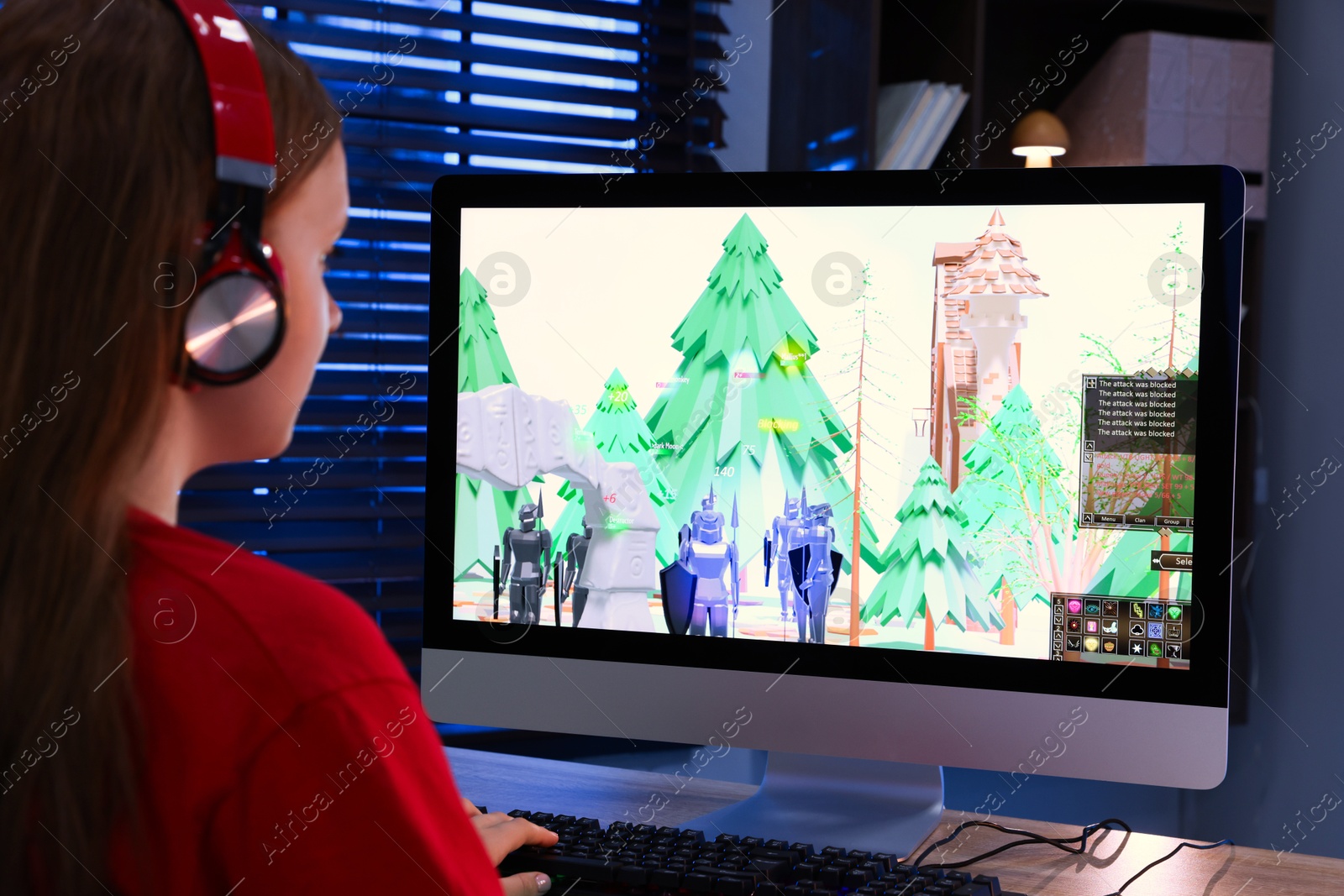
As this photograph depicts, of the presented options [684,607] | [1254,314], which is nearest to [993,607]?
[684,607]

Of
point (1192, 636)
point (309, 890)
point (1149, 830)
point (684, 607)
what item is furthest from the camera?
point (1149, 830)

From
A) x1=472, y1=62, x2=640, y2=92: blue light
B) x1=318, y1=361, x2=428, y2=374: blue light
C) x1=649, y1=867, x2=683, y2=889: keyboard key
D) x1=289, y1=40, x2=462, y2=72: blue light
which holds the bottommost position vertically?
x1=649, y1=867, x2=683, y2=889: keyboard key

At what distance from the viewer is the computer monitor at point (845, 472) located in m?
0.85

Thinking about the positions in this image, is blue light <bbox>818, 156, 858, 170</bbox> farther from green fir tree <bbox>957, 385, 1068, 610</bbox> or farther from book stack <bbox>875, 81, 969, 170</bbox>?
green fir tree <bbox>957, 385, 1068, 610</bbox>

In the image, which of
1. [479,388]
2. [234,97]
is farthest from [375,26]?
[234,97]

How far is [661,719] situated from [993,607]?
30 cm

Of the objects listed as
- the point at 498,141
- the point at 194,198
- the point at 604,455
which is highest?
the point at 498,141

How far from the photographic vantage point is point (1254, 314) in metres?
1.57

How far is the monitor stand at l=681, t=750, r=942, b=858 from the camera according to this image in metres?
0.90

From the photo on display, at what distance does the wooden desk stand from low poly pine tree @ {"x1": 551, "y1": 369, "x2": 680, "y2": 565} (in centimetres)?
25

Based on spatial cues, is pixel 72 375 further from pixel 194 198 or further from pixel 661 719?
pixel 661 719

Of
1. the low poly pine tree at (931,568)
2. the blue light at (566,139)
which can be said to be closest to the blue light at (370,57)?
the blue light at (566,139)

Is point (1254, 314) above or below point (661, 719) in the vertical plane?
above

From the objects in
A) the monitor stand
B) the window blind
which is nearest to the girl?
the monitor stand
